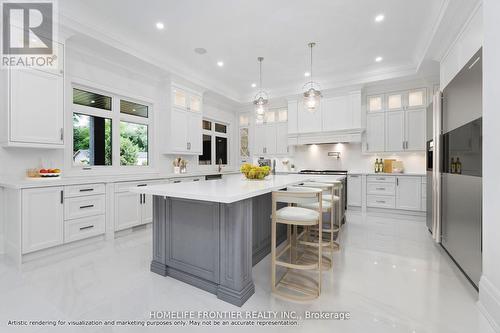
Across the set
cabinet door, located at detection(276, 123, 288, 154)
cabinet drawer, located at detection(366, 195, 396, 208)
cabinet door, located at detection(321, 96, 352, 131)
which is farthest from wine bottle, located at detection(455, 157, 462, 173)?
cabinet door, located at detection(276, 123, 288, 154)

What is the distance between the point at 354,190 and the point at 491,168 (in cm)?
375

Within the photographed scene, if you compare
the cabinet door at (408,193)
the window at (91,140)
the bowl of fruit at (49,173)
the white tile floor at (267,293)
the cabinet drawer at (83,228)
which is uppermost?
the window at (91,140)

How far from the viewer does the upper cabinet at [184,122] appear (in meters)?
4.74

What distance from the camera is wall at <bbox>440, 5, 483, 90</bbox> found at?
2.37 m

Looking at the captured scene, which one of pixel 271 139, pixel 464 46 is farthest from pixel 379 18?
pixel 271 139

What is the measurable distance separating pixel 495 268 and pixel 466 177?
0.91 metres

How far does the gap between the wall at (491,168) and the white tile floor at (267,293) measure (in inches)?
7.1

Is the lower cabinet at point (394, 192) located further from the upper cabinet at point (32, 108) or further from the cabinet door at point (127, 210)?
the upper cabinet at point (32, 108)

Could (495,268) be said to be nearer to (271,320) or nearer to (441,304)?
(441,304)

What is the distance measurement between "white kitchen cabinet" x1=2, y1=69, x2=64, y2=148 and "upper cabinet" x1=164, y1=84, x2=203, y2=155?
6.20 ft

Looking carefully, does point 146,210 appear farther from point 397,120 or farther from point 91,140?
point 397,120

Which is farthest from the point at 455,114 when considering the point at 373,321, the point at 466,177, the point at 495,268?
the point at 373,321

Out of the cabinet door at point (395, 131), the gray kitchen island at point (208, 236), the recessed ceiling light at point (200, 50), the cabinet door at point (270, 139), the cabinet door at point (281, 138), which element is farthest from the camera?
the cabinet door at point (270, 139)

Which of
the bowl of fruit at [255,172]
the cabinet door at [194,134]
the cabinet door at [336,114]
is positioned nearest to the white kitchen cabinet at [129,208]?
the cabinet door at [194,134]
